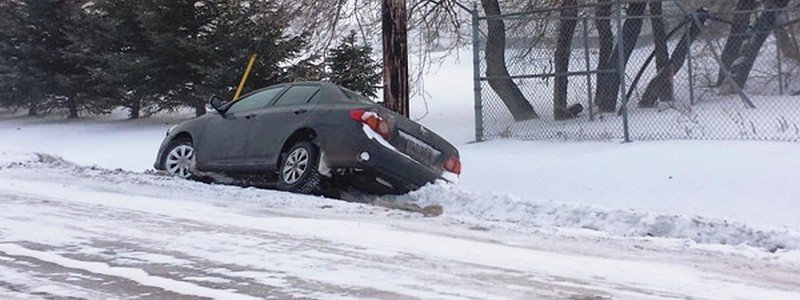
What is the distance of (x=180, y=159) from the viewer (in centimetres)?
1312

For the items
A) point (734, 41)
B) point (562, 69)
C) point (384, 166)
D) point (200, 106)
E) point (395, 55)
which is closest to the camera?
point (384, 166)

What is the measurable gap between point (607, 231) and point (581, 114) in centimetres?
689

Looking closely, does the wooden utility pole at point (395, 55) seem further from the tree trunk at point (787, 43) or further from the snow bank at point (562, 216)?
the tree trunk at point (787, 43)

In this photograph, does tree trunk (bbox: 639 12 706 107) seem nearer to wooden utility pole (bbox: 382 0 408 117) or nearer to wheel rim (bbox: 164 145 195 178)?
wooden utility pole (bbox: 382 0 408 117)

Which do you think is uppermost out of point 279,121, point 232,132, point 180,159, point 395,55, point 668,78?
point 395,55

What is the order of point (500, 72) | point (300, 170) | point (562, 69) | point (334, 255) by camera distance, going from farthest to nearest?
point (500, 72), point (562, 69), point (300, 170), point (334, 255)

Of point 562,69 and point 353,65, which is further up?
point 353,65

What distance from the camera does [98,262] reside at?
7059 mm

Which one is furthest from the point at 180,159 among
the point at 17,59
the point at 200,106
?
the point at 17,59

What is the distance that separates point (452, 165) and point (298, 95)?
198 centimetres

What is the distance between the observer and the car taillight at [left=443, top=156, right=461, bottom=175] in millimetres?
11555

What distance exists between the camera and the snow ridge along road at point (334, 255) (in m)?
6.29

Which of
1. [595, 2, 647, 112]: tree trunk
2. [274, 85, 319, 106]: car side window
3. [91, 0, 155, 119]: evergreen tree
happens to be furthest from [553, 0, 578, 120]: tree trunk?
[91, 0, 155, 119]: evergreen tree

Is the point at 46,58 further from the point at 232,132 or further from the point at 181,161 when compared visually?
the point at 232,132
